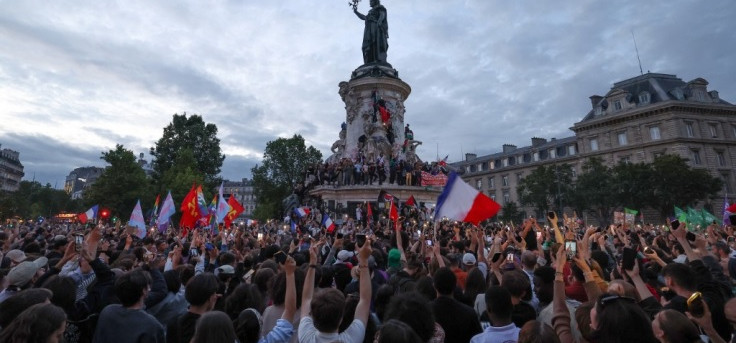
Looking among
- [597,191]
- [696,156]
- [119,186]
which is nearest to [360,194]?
[119,186]

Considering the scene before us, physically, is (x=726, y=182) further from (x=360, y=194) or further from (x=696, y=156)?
(x=360, y=194)

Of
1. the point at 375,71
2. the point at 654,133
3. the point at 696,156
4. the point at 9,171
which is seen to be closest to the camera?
the point at 375,71

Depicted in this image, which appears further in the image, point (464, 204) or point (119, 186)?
point (119, 186)

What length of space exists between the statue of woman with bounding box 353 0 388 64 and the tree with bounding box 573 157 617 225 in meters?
33.5

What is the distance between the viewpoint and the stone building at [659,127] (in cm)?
5469

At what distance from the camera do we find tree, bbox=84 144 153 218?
154 ft

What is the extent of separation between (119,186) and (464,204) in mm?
50440

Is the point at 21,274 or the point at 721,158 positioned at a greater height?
the point at 721,158

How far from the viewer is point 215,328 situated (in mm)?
2762

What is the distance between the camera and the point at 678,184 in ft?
149

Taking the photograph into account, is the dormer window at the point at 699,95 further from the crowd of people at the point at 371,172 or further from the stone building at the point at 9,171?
the stone building at the point at 9,171

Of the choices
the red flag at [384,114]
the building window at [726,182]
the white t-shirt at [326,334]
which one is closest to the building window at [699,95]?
the building window at [726,182]

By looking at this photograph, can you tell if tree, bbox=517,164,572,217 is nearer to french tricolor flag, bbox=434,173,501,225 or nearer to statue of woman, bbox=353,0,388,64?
statue of woman, bbox=353,0,388,64

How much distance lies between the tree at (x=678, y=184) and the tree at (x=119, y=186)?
6364 centimetres
